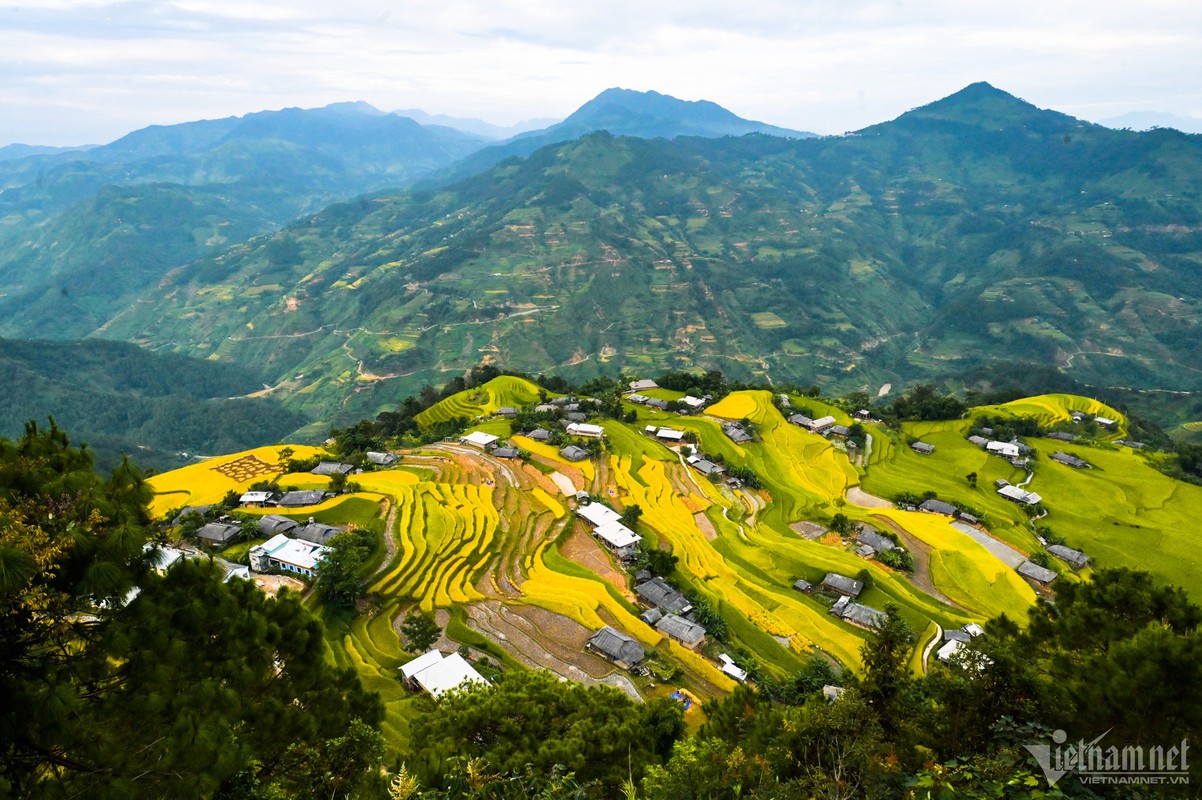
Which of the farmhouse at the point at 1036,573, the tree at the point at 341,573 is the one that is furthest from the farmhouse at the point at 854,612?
the tree at the point at 341,573

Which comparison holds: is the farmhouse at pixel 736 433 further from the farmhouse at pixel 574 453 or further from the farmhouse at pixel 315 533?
the farmhouse at pixel 315 533

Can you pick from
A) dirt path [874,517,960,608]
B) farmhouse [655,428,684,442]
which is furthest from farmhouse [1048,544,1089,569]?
farmhouse [655,428,684,442]

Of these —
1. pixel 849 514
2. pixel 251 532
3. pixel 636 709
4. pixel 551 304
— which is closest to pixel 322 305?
pixel 551 304

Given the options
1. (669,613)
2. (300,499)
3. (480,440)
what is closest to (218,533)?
(300,499)

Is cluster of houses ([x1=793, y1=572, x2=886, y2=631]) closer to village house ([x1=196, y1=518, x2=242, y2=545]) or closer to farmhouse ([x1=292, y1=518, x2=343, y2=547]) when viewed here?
farmhouse ([x1=292, y1=518, x2=343, y2=547])

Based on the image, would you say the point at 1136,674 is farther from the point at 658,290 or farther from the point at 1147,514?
the point at 658,290
